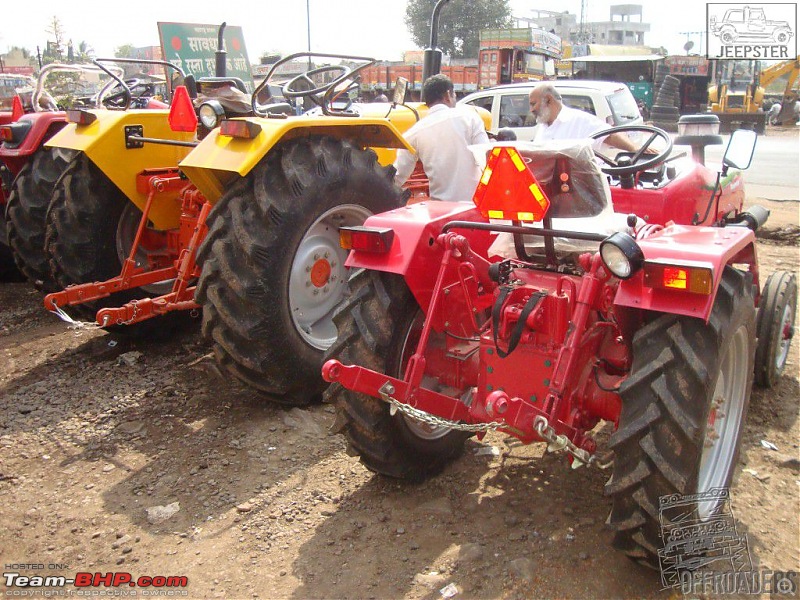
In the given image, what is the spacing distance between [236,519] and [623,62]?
28606 millimetres

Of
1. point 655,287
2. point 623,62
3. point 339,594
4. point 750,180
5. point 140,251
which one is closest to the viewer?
point 655,287

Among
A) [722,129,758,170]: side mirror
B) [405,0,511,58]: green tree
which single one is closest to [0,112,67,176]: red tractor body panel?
[722,129,758,170]: side mirror

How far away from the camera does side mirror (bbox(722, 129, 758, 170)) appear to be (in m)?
3.90

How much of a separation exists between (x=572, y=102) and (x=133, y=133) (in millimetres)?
6435

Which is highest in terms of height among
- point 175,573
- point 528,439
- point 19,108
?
point 19,108

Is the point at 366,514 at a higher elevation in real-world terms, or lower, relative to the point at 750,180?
lower

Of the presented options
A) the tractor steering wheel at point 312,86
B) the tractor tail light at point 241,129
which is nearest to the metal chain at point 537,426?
the tractor tail light at point 241,129

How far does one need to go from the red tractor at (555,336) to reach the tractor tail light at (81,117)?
2.72 m

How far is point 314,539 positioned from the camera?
291cm

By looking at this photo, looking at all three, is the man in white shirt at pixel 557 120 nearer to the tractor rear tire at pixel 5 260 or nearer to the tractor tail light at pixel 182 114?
the tractor tail light at pixel 182 114

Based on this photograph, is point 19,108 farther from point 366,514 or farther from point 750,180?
point 750,180

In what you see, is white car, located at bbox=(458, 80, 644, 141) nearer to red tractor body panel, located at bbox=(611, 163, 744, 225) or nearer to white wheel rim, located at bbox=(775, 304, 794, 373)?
red tractor body panel, located at bbox=(611, 163, 744, 225)

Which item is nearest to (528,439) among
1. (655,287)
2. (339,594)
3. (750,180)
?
(655,287)

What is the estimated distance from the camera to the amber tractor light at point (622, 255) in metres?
2.24
